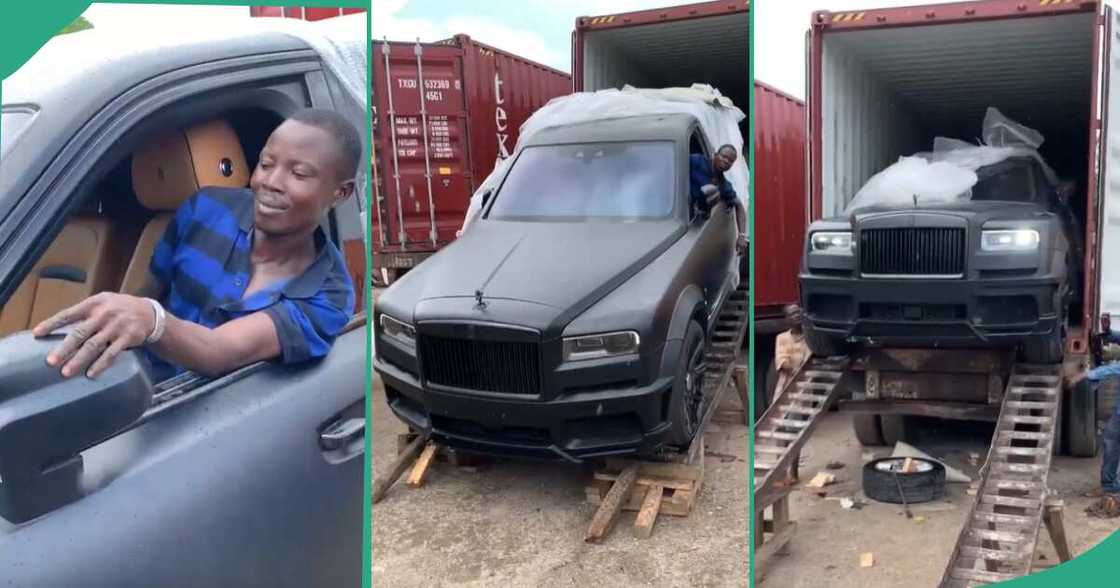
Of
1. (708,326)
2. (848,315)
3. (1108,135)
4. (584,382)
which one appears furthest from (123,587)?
(1108,135)

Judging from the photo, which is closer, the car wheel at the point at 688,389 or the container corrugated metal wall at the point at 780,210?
the car wheel at the point at 688,389

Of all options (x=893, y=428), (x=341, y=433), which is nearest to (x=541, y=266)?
(x=341, y=433)

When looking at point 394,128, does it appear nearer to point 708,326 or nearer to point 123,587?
point 708,326

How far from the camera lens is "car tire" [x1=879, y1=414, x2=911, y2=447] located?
5648 mm

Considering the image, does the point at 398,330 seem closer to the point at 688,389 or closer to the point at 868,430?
the point at 688,389

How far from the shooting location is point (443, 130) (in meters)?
6.45

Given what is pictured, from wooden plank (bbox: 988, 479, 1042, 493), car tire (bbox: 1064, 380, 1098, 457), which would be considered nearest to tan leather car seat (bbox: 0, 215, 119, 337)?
wooden plank (bbox: 988, 479, 1042, 493)

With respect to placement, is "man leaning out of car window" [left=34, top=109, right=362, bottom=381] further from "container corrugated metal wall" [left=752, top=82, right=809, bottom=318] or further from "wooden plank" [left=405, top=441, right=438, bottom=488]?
"container corrugated metal wall" [left=752, top=82, right=809, bottom=318]

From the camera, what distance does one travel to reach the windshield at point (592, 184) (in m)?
4.35

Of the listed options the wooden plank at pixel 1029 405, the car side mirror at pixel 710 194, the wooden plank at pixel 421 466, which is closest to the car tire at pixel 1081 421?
the wooden plank at pixel 1029 405

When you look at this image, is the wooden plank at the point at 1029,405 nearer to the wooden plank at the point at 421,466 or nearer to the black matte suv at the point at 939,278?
the black matte suv at the point at 939,278

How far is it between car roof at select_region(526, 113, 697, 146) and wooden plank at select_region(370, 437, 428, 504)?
1.83 meters

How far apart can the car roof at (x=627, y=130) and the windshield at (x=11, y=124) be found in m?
3.03

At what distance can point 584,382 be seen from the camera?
366 centimetres
